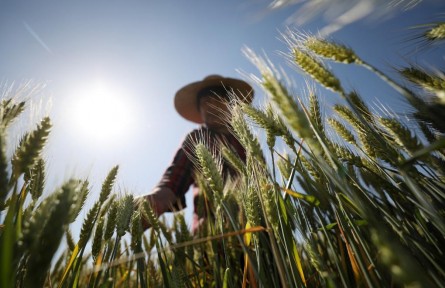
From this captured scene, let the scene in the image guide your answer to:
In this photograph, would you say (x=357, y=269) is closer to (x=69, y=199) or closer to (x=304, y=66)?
(x=304, y=66)

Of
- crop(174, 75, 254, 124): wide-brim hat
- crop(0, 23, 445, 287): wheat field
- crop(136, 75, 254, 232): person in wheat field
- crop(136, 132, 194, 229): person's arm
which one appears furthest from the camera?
crop(174, 75, 254, 124): wide-brim hat

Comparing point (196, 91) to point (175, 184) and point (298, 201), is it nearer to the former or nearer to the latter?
point (175, 184)

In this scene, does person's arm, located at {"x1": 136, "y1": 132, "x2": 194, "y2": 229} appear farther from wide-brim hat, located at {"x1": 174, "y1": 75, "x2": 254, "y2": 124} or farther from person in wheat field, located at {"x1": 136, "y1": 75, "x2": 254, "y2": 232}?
wide-brim hat, located at {"x1": 174, "y1": 75, "x2": 254, "y2": 124}

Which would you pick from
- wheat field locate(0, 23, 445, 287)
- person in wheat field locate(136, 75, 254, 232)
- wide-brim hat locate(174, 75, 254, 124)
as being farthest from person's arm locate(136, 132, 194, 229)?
wide-brim hat locate(174, 75, 254, 124)

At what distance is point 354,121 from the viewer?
1.25 m

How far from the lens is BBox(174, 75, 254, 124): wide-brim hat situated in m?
4.14

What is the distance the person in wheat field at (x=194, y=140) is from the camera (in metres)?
2.08

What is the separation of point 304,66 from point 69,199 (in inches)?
34.5

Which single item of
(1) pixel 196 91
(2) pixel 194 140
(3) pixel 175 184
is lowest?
(3) pixel 175 184

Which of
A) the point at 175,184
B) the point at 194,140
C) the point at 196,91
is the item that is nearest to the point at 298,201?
the point at 175,184

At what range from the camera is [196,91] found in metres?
4.45

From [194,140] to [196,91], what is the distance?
1431mm

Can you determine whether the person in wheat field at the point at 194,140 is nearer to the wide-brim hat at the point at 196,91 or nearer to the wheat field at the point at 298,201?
the wide-brim hat at the point at 196,91

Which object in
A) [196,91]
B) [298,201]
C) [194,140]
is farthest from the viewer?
[196,91]
